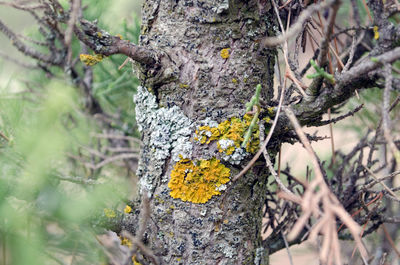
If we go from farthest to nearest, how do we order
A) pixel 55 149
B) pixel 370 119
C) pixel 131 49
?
pixel 370 119, pixel 131 49, pixel 55 149

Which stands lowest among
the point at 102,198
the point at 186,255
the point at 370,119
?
Result: the point at 186,255

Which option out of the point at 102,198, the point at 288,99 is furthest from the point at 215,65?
the point at 102,198

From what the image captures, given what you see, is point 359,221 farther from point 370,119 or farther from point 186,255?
point 370,119

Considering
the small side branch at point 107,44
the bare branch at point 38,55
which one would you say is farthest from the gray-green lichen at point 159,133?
the bare branch at point 38,55

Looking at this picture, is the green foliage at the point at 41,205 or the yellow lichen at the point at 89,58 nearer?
the green foliage at the point at 41,205

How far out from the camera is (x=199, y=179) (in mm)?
826

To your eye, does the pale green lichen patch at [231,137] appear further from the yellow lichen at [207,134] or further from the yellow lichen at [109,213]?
the yellow lichen at [109,213]

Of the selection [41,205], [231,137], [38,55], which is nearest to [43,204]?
[41,205]

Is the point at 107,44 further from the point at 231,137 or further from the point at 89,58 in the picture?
the point at 231,137

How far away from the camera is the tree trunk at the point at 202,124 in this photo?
82 cm

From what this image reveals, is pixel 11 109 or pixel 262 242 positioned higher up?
pixel 11 109

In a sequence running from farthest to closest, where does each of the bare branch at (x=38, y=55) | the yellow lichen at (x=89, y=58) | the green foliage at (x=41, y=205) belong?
the bare branch at (x=38, y=55) < the yellow lichen at (x=89, y=58) < the green foliage at (x=41, y=205)

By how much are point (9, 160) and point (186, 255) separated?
0.40 meters

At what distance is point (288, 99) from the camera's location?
0.85 metres
